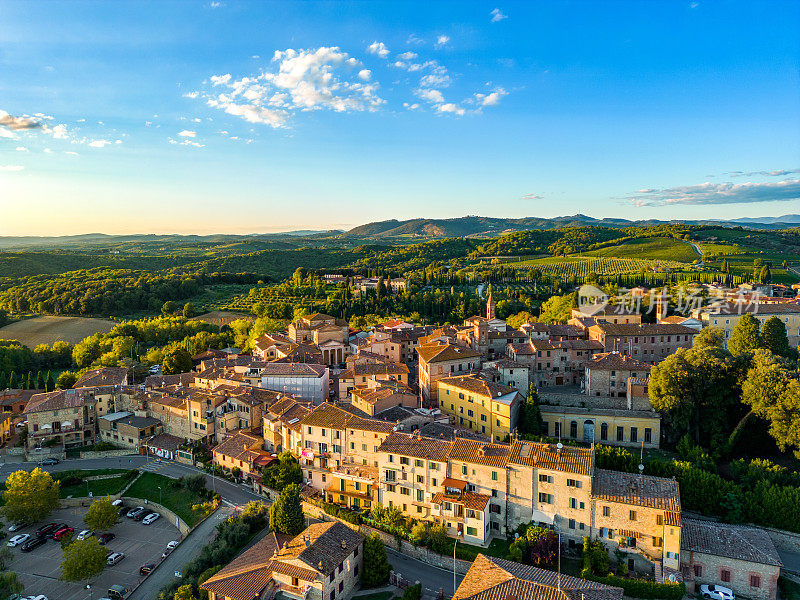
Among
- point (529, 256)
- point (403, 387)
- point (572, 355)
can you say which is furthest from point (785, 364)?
point (529, 256)

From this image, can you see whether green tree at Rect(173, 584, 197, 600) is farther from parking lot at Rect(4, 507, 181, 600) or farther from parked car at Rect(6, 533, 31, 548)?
parked car at Rect(6, 533, 31, 548)

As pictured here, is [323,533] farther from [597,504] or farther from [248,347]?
[248,347]

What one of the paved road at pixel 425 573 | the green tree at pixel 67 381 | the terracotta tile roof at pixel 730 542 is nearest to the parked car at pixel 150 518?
the paved road at pixel 425 573

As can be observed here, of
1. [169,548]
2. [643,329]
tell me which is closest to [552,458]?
[169,548]

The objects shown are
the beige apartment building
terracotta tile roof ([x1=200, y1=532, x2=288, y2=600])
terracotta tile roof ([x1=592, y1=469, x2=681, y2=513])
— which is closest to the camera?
terracotta tile roof ([x1=200, y1=532, x2=288, y2=600])

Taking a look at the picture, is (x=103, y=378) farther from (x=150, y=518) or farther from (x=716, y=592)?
(x=716, y=592)

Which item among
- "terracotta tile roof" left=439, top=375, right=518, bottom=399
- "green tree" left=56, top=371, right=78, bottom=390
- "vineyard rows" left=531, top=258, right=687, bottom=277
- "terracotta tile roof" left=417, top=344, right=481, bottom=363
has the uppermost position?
"vineyard rows" left=531, top=258, right=687, bottom=277

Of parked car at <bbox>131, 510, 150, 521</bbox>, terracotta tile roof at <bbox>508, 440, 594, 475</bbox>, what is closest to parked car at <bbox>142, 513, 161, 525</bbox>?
parked car at <bbox>131, 510, 150, 521</bbox>
